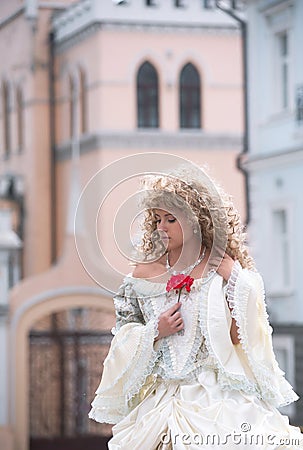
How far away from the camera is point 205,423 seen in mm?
4578

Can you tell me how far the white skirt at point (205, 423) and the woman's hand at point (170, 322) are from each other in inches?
6.1

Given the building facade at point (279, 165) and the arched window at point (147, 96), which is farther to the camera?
the arched window at point (147, 96)

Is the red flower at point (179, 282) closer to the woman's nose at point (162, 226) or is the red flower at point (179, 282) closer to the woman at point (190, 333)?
the woman at point (190, 333)

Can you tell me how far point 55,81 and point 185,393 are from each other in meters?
12.3

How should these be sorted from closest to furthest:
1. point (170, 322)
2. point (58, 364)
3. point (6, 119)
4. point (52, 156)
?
point (170, 322) → point (52, 156) → point (58, 364) → point (6, 119)

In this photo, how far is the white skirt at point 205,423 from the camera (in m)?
4.54

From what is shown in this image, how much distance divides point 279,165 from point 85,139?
2.48 meters

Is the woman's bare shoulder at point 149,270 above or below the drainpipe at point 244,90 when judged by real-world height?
below

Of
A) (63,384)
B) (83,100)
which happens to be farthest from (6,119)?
(63,384)

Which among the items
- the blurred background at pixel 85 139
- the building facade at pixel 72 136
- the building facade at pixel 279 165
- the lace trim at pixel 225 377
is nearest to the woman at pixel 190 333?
Answer: the lace trim at pixel 225 377

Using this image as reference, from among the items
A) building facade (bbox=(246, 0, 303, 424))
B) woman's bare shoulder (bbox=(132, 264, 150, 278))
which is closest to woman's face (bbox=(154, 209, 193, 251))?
woman's bare shoulder (bbox=(132, 264, 150, 278))

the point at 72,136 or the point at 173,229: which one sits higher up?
the point at 72,136

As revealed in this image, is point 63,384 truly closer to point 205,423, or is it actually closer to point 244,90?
point 244,90

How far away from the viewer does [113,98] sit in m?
16.4
